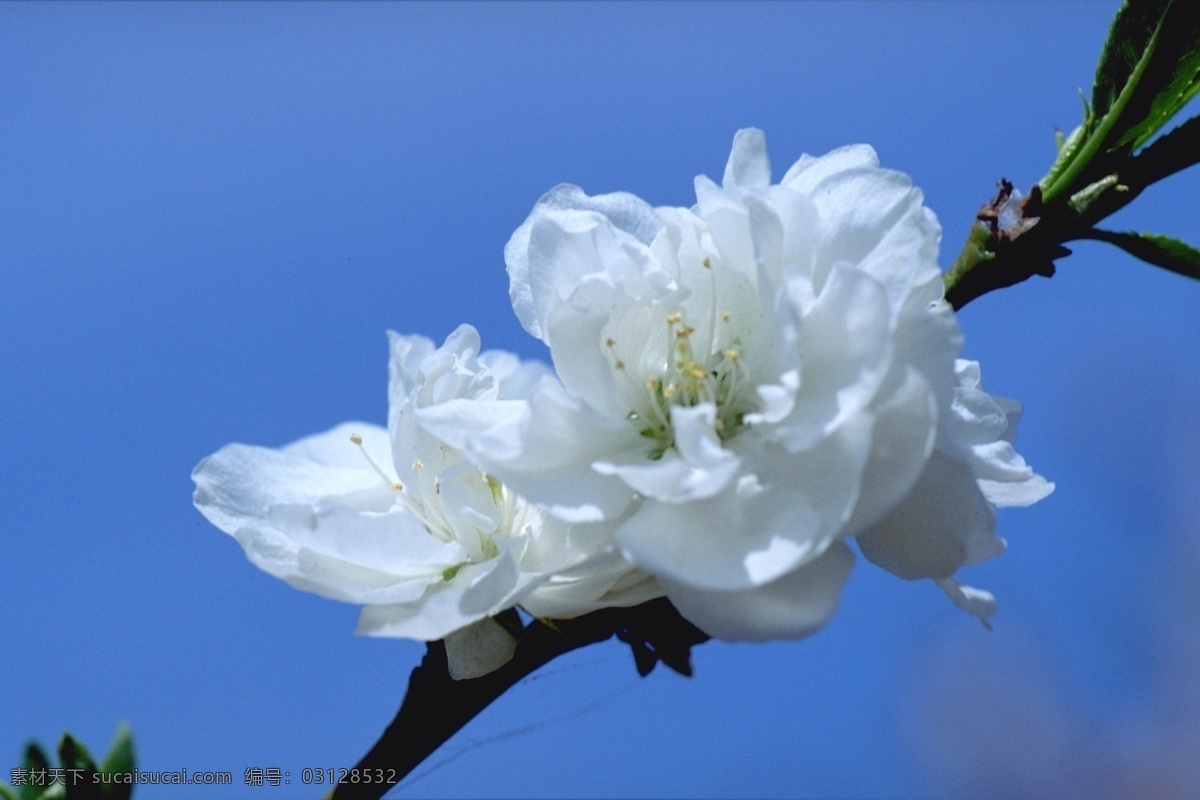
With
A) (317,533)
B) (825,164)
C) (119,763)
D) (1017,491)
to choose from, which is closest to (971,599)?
(1017,491)

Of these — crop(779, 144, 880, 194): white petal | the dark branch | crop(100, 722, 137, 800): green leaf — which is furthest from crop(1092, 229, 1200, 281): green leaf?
crop(100, 722, 137, 800): green leaf

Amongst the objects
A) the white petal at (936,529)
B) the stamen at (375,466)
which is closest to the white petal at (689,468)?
the white petal at (936,529)

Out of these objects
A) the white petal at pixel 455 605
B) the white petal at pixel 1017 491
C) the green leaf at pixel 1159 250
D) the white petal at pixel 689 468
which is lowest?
the white petal at pixel 455 605

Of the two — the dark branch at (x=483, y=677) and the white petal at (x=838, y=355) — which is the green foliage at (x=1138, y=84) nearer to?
the white petal at (x=838, y=355)

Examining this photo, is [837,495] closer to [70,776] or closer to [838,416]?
[838,416]

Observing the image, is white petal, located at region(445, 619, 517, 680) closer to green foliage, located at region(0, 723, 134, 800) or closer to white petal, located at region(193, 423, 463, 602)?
white petal, located at region(193, 423, 463, 602)

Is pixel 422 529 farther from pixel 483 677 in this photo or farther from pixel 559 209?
pixel 559 209

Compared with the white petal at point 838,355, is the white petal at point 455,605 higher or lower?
lower

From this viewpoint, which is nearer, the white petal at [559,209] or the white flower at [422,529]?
the white flower at [422,529]

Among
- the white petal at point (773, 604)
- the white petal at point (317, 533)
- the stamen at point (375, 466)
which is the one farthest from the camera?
the stamen at point (375, 466)
